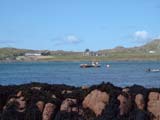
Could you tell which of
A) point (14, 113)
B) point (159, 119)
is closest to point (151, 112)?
point (159, 119)

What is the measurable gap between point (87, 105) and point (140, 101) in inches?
73.7

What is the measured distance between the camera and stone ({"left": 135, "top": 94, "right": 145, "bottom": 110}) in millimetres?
20375

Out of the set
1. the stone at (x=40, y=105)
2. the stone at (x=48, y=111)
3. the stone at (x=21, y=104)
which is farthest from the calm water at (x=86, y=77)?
the stone at (x=48, y=111)

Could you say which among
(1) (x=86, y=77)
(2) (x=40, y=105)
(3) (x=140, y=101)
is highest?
(3) (x=140, y=101)

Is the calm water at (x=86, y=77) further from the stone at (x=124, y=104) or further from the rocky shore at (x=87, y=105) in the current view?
the stone at (x=124, y=104)

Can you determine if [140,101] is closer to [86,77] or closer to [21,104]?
[21,104]

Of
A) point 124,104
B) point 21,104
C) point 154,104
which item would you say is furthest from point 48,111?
point 154,104

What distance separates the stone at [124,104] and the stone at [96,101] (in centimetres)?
49

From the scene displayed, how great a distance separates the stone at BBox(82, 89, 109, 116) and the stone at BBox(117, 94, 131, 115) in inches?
19.2

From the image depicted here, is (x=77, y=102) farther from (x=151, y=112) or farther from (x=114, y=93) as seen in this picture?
(x=151, y=112)

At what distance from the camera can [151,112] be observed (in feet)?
65.9

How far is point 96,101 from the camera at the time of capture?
66.6 feet

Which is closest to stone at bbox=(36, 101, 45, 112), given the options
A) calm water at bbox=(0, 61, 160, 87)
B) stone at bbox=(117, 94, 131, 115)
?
stone at bbox=(117, 94, 131, 115)

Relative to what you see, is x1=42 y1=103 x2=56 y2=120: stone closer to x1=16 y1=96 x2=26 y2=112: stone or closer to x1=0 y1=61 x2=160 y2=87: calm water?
x1=16 y1=96 x2=26 y2=112: stone
